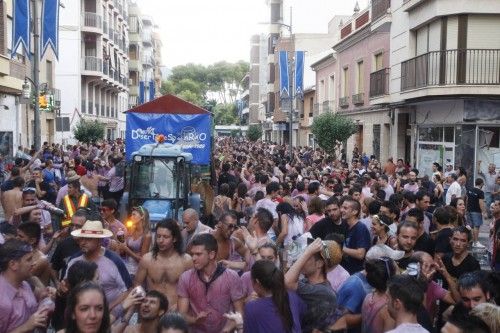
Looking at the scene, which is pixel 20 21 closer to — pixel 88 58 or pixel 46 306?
pixel 46 306

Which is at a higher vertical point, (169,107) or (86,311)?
(169,107)

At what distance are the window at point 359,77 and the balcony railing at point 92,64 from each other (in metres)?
21.4

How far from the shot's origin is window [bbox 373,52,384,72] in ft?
87.8

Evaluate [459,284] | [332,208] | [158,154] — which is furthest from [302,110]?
[459,284]

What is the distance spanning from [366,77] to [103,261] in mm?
24549

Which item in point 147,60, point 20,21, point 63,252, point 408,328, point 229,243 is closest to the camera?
point 408,328

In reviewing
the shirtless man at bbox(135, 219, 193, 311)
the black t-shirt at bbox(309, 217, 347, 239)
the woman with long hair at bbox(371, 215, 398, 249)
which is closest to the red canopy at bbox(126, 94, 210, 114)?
the black t-shirt at bbox(309, 217, 347, 239)

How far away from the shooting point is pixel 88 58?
4481 cm

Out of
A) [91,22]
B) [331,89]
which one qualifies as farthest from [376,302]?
[91,22]

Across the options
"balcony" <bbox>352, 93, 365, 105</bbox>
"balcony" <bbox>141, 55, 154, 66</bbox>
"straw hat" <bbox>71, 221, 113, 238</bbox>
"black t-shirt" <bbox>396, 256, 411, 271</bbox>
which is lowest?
"black t-shirt" <bbox>396, 256, 411, 271</bbox>

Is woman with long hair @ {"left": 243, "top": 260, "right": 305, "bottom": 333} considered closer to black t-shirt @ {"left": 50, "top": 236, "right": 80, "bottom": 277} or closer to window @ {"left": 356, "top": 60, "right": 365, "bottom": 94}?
black t-shirt @ {"left": 50, "top": 236, "right": 80, "bottom": 277}

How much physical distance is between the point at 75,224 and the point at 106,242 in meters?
0.45

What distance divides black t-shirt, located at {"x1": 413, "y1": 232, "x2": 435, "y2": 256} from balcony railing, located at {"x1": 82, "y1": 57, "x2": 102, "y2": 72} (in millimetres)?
40287

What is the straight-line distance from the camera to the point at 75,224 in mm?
6723
